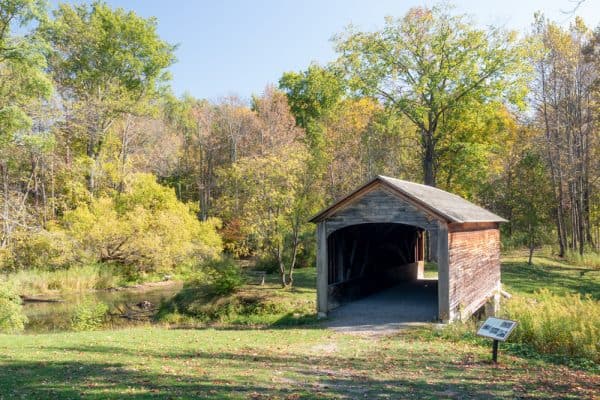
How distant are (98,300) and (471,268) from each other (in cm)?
1821

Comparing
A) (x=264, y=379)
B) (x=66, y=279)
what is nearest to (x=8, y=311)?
(x=264, y=379)

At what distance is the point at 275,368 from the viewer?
383 inches

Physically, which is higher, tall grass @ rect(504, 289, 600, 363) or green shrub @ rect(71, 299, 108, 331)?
tall grass @ rect(504, 289, 600, 363)

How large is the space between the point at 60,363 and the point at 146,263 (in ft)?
74.2

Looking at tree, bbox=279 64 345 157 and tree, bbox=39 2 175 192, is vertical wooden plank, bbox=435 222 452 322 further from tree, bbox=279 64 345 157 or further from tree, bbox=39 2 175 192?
tree, bbox=279 64 345 157

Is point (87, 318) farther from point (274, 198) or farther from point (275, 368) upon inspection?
point (275, 368)

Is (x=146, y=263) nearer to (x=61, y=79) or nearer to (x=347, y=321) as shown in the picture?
(x=61, y=79)

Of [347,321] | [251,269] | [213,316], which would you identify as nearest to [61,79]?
[251,269]

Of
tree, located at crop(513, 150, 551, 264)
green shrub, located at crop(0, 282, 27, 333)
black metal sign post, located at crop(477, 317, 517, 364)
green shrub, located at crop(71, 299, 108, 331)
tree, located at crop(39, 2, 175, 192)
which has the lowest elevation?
green shrub, located at crop(71, 299, 108, 331)

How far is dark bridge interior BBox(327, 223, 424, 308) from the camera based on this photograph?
18344mm

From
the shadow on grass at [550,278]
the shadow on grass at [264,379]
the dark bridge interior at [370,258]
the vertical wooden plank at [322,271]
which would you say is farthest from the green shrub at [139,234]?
the shadow on grass at [264,379]

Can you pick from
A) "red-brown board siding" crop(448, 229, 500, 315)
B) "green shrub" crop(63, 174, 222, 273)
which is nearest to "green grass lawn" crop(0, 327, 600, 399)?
"red-brown board siding" crop(448, 229, 500, 315)

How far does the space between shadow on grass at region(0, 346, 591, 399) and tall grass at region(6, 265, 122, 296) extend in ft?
→ 62.1

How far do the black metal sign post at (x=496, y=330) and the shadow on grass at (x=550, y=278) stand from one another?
13.3 meters
